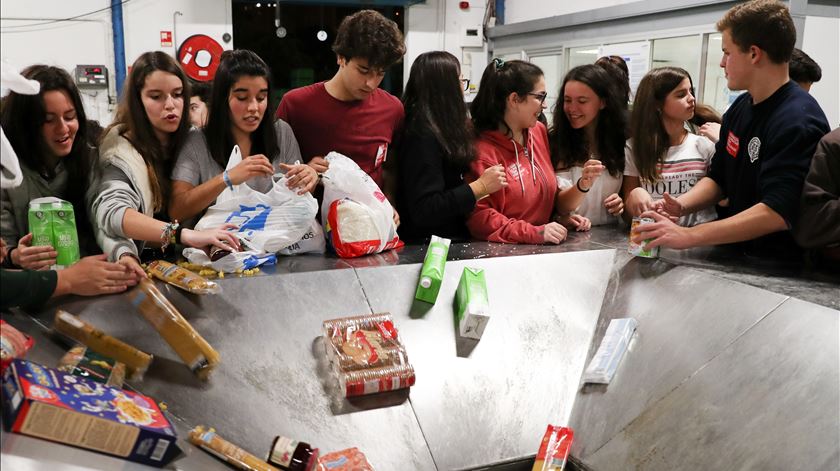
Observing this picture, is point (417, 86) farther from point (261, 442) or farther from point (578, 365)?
point (261, 442)

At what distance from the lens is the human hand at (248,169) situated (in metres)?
1.96

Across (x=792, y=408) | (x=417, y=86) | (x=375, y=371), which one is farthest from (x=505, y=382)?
(x=417, y=86)

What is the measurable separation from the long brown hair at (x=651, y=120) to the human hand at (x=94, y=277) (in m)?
1.90

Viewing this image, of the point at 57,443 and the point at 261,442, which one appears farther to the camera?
the point at 261,442

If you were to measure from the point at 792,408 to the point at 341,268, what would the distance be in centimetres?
131

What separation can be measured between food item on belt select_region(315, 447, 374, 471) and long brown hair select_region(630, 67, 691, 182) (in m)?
1.63

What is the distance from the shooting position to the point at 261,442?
173cm

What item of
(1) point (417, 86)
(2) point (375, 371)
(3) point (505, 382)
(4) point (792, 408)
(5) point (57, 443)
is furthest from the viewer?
(1) point (417, 86)

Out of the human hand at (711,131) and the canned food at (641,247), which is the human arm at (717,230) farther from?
the human hand at (711,131)

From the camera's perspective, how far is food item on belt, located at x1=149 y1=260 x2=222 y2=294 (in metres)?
1.87

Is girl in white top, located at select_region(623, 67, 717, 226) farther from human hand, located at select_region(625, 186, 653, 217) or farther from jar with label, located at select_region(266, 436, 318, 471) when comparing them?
jar with label, located at select_region(266, 436, 318, 471)

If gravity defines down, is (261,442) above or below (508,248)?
below

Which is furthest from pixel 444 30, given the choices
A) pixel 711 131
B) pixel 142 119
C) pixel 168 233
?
pixel 168 233

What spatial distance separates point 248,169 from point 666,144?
1.66m
